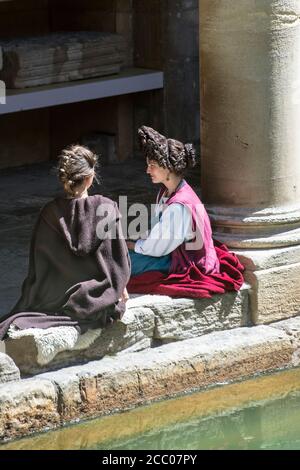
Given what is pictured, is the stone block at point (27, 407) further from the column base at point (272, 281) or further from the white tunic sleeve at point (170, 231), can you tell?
the column base at point (272, 281)

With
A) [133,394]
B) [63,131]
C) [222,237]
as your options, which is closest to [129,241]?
[222,237]

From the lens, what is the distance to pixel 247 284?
8.53m

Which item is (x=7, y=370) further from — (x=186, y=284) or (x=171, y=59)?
(x=171, y=59)

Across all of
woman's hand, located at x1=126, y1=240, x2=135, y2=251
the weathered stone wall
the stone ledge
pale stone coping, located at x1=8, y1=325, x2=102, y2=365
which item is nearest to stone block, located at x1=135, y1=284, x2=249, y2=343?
the stone ledge

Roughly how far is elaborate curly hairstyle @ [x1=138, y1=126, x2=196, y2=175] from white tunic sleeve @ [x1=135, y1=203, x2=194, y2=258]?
0.76 feet

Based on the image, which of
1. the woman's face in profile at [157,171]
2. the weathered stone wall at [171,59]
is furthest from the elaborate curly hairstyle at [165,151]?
the weathered stone wall at [171,59]

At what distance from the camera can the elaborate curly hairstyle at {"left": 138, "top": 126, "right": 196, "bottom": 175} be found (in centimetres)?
808

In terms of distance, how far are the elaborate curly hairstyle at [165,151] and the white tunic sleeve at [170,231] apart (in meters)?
0.23

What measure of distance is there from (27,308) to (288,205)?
1.88m

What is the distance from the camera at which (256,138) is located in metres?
8.43

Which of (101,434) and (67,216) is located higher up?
(67,216)

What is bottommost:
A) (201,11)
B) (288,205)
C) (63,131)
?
(63,131)

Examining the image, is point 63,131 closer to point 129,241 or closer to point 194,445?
point 129,241

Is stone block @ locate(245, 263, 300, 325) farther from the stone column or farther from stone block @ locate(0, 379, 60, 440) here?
stone block @ locate(0, 379, 60, 440)
